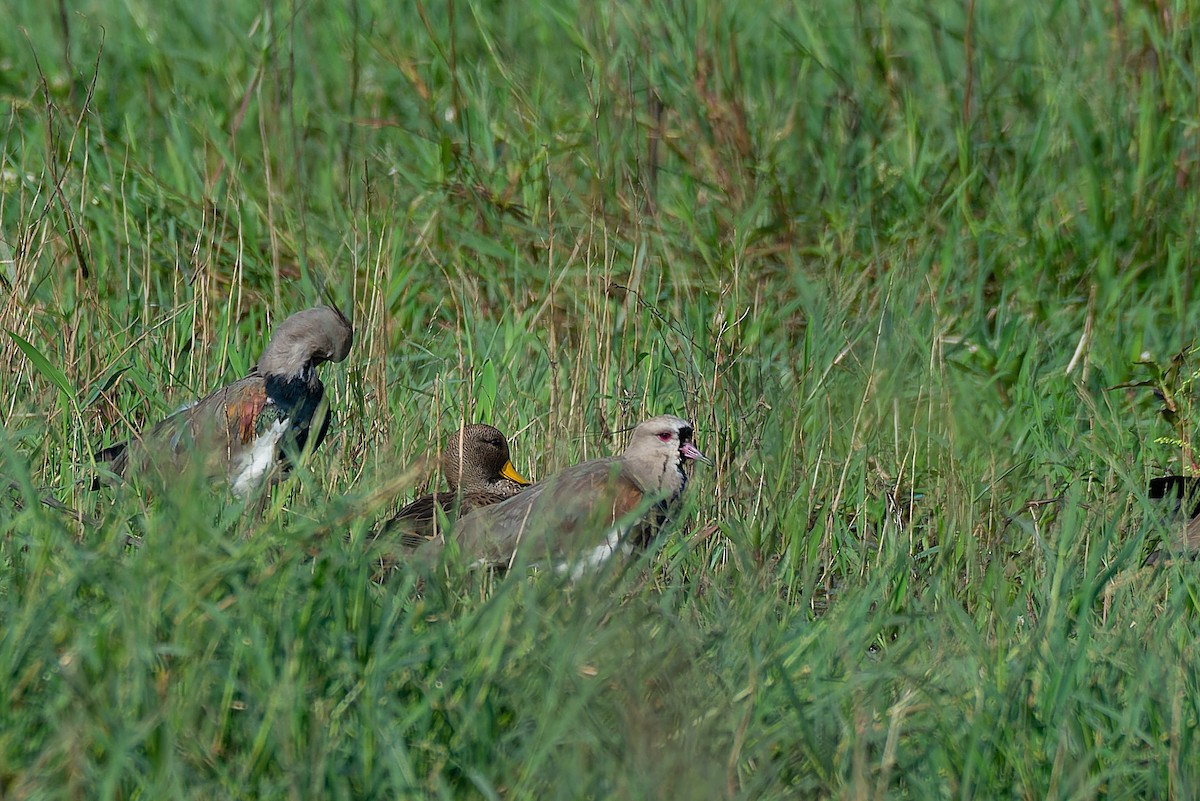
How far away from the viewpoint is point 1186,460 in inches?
199

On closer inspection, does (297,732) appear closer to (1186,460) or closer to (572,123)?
(1186,460)

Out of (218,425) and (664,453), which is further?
(218,425)

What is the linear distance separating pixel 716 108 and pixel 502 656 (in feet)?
14.1

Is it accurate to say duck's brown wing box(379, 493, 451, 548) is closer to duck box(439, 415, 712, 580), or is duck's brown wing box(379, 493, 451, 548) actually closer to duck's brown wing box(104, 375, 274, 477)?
duck box(439, 415, 712, 580)

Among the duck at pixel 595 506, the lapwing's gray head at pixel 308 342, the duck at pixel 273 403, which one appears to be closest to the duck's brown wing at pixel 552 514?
the duck at pixel 595 506

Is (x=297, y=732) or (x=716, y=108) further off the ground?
(x=297, y=732)

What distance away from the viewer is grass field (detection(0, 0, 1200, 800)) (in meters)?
2.92

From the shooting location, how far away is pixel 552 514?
4.21 meters

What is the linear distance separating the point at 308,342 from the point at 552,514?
159 cm

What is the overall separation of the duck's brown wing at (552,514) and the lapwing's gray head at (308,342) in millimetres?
912

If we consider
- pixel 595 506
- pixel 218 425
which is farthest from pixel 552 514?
pixel 218 425

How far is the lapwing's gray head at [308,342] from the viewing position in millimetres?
5434

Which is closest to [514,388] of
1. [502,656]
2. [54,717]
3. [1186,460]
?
[1186,460]

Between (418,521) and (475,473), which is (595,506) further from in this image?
(475,473)
